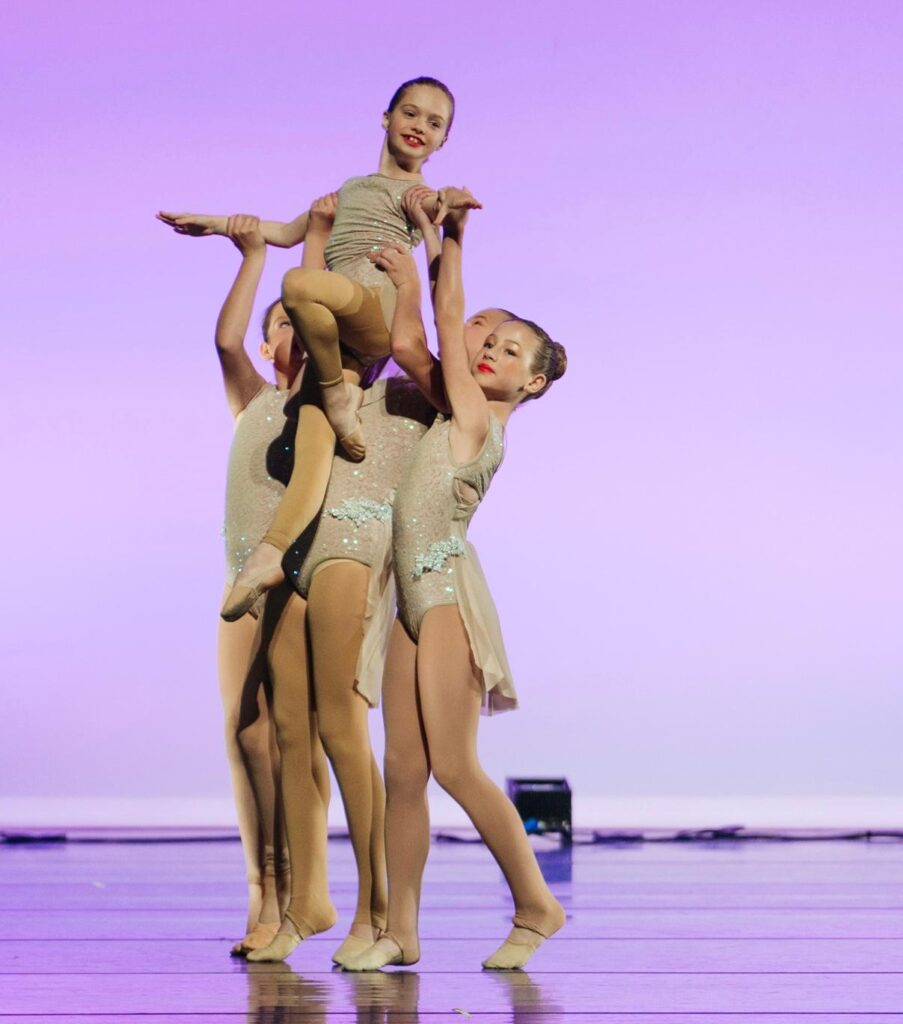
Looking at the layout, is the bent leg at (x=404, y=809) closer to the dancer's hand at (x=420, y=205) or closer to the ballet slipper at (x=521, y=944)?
the ballet slipper at (x=521, y=944)

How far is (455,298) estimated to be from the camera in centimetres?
254

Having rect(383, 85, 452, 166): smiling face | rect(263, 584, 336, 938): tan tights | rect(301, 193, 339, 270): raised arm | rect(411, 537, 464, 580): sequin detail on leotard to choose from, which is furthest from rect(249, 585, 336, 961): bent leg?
rect(383, 85, 452, 166): smiling face

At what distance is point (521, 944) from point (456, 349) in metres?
0.99

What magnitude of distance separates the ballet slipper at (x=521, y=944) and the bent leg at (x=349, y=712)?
9.0 inches

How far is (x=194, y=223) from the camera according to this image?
2820 mm

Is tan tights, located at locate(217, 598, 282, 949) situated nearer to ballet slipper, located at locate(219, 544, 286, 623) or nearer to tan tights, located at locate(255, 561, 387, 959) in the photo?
tan tights, located at locate(255, 561, 387, 959)

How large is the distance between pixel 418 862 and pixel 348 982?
27 centimetres

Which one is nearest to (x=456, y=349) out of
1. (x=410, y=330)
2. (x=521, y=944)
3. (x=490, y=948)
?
(x=410, y=330)

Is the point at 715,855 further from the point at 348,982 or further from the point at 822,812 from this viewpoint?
the point at 348,982

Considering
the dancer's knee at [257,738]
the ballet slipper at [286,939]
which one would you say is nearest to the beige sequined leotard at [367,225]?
the dancer's knee at [257,738]

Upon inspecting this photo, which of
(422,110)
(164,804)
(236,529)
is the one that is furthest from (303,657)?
(164,804)

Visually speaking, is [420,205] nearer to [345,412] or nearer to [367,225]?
[367,225]

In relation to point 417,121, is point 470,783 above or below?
below

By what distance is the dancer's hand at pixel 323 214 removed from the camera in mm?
2801
